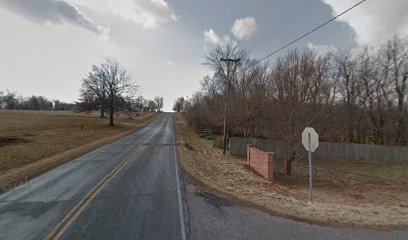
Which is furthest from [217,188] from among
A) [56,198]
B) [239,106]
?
[239,106]

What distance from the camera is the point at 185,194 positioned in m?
7.70

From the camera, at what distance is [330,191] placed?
1061 cm

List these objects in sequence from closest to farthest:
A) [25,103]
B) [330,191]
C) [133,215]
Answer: [133,215] → [330,191] → [25,103]

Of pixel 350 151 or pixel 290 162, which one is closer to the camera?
pixel 290 162

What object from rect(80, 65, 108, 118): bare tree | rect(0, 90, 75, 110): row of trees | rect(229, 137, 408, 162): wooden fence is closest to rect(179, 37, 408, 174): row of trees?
rect(229, 137, 408, 162): wooden fence

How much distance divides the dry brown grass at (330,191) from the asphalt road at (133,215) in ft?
2.30

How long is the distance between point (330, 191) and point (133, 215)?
9384mm

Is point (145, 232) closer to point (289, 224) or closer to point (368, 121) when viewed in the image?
point (289, 224)

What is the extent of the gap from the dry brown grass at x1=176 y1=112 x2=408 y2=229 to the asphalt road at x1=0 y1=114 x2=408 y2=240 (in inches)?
27.5

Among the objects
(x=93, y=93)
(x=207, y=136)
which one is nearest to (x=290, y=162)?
(x=207, y=136)

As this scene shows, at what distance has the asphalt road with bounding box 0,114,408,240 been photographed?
4961 millimetres

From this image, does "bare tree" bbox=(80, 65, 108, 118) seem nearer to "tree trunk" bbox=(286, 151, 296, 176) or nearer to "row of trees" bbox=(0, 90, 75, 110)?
"tree trunk" bbox=(286, 151, 296, 176)

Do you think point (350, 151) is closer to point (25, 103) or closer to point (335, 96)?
point (335, 96)

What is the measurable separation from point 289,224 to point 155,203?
3.86 metres
